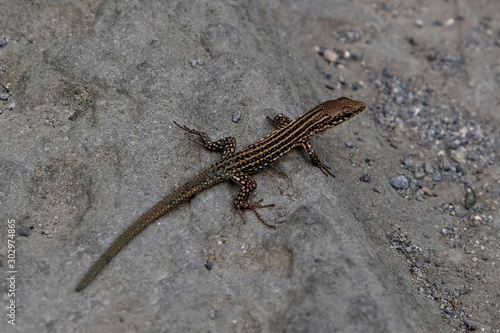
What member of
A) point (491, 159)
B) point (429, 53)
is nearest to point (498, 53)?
point (429, 53)

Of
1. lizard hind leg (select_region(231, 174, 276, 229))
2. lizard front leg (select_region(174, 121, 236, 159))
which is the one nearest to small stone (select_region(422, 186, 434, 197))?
lizard hind leg (select_region(231, 174, 276, 229))

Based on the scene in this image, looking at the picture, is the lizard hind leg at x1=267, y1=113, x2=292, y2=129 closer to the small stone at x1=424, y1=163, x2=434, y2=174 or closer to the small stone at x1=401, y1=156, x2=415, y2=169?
the small stone at x1=401, y1=156, x2=415, y2=169

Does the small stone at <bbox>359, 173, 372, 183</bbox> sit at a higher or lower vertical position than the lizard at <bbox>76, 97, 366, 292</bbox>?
lower

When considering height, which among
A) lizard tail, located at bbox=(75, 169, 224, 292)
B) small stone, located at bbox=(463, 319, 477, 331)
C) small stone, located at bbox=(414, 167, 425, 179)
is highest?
lizard tail, located at bbox=(75, 169, 224, 292)

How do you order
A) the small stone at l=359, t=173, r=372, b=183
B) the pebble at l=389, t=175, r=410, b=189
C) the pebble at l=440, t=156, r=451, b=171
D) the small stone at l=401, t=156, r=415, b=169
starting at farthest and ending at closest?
1. the pebble at l=440, t=156, r=451, b=171
2. the small stone at l=401, t=156, r=415, b=169
3. the pebble at l=389, t=175, r=410, b=189
4. the small stone at l=359, t=173, r=372, b=183

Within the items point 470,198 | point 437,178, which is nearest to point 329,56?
point 437,178

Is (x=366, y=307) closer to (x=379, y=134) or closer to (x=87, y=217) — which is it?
(x=87, y=217)
